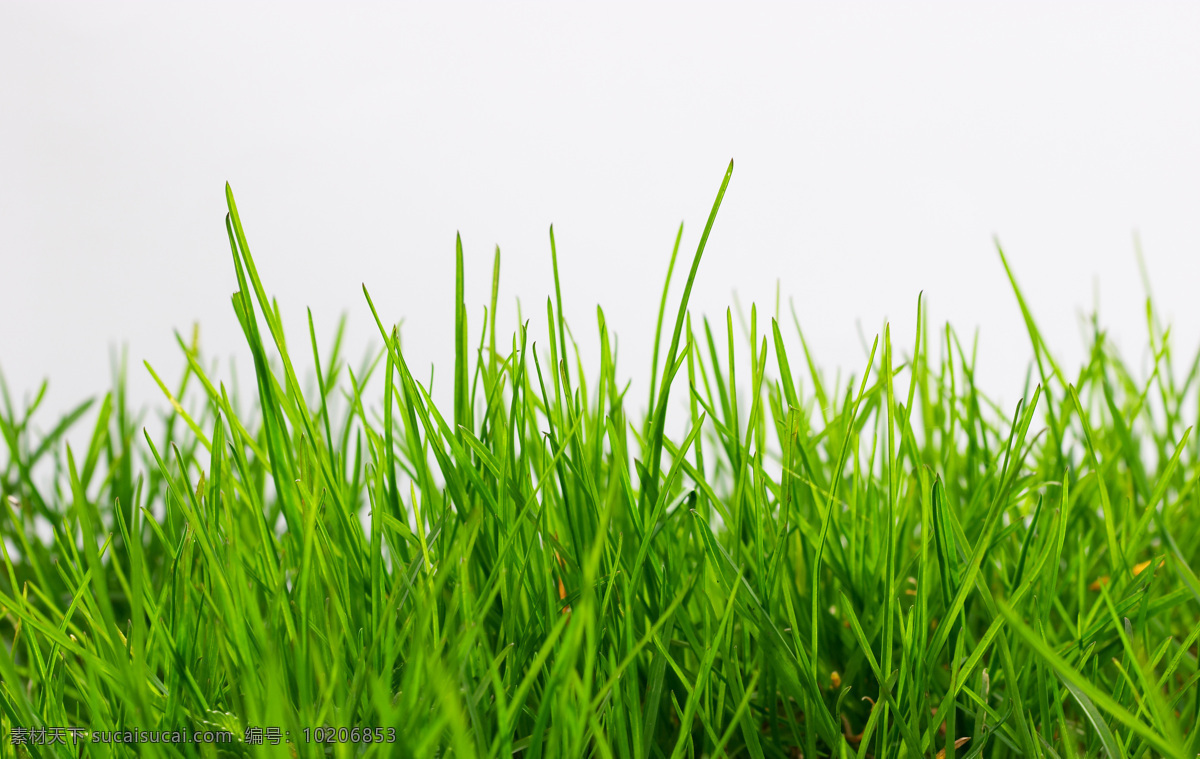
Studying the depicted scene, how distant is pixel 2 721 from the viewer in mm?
216

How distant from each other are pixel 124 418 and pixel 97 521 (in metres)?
0.10

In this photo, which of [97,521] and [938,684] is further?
[97,521]

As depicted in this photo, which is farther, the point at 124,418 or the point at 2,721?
the point at 124,418

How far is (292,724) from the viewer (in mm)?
156

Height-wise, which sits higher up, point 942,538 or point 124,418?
point 124,418

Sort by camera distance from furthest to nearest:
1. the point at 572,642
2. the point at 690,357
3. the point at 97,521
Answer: the point at 97,521 → the point at 690,357 → the point at 572,642

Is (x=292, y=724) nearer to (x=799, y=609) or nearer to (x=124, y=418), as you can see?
(x=799, y=609)

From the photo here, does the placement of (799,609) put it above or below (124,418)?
below

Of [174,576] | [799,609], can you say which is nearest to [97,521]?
[174,576]

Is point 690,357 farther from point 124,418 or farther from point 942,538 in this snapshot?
point 124,418

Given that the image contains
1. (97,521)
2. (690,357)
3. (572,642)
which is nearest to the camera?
(572,642)

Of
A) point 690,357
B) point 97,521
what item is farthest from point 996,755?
point 97,521

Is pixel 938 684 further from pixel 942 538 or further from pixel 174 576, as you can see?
pixel 174 576

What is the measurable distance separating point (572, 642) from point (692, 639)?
0.09 metres
